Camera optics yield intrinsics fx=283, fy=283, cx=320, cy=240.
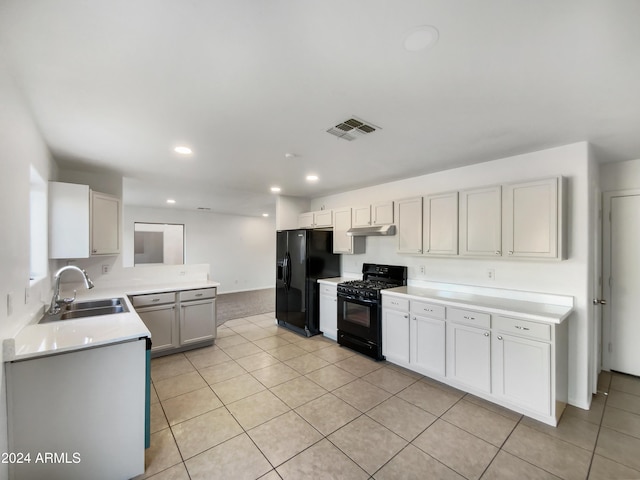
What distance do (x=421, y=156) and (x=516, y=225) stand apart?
1.14 meters

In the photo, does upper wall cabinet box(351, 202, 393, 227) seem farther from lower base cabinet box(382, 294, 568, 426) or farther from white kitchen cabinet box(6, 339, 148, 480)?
white kitchen cabinet box(6, 339, 148, 480)

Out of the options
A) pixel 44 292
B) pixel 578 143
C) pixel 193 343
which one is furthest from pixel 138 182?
pixel 578 143

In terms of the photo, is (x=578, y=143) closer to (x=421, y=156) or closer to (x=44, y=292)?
(x=421, y=156)

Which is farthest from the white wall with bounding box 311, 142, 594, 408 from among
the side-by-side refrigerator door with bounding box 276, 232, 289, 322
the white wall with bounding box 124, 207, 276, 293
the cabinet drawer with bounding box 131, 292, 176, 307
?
the white wall with bounding box 124, 207, 276, 293

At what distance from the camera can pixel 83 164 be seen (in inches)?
131

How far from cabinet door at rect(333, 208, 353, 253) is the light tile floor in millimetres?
1759

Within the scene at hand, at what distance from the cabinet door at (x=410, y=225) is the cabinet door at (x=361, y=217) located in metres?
0.49

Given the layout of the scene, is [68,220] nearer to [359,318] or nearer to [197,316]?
[197,316]

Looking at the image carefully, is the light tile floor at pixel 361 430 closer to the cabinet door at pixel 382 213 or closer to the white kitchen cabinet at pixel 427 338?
the white kitchen cabinet at pixel 427 338

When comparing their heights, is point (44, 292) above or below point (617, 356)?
above

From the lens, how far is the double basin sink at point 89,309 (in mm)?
2471

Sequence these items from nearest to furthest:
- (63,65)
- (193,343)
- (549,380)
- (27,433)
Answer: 1. (63,65)
2. (27,433)
3. (549,380)
4. (193,343)

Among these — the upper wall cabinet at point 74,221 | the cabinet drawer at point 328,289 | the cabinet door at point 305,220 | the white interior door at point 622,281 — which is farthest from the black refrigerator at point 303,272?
the white interior door at point 622,281

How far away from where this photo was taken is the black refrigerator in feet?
15.1
